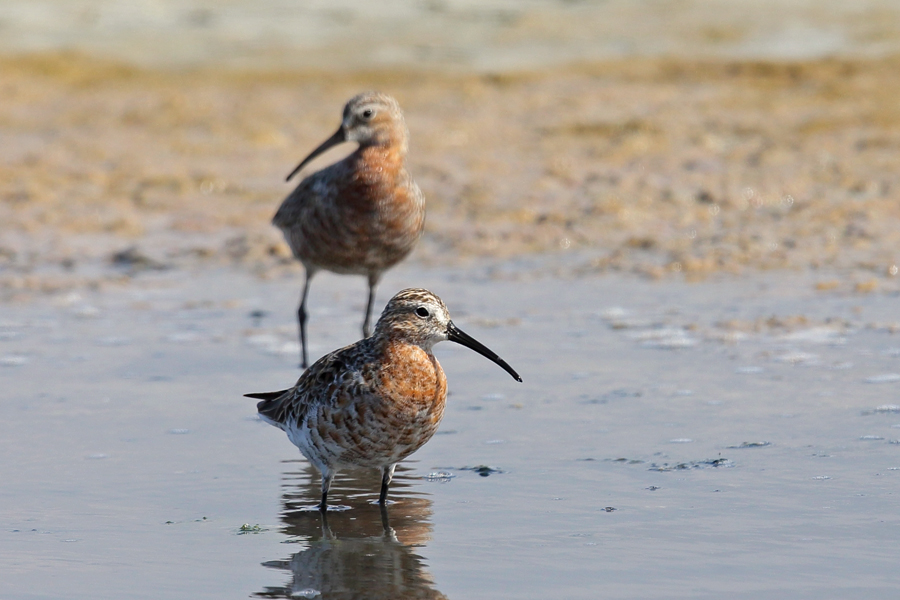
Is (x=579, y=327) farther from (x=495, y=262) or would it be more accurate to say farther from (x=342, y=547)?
(x=342, y=547)

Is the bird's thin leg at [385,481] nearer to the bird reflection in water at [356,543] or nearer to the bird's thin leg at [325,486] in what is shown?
the bird reflection in water at [356,543]

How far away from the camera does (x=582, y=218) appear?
14797 millimetres

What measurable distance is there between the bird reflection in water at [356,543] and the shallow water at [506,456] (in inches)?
0.8

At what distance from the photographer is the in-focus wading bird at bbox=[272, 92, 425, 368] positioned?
10.7 m

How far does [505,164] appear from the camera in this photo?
17.2m

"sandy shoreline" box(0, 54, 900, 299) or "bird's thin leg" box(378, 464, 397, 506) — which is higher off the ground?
"sandy shoreline" box(0, 54, 900, 299)

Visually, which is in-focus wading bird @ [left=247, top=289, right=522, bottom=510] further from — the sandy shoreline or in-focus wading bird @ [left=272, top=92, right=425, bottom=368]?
the sandy shoreline

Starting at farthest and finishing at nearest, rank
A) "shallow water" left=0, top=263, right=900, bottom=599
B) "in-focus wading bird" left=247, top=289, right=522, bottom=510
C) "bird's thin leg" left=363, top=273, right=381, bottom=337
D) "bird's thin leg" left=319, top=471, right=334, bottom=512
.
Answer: "bird's thin leg" left=363, top=273, right=381, bottom=337
"bird's thin leg" left=319, top=471, right=334, bottom=512
"in-focus wading bird" left=247, top=289, right=522, bottom=510
"shallow water" left=0, top=263, right=900, bottom=599

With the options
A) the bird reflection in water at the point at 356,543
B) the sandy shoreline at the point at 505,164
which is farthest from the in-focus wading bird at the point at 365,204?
the bird reflection in water at the point at 356,543

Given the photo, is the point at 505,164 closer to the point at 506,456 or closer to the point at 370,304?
the point at 370,304

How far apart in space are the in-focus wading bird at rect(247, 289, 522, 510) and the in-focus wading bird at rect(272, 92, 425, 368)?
11.1 feet

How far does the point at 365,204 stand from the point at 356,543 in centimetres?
455

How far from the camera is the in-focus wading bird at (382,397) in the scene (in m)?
6.87

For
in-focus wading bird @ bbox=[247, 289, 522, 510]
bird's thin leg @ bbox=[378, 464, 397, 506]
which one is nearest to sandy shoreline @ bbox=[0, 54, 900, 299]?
in-focus wading bird @ bbox=[247, 289, 522, 510]
